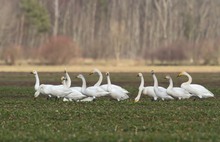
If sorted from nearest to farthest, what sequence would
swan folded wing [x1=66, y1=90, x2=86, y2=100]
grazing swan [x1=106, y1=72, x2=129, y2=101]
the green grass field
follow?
the green grass field, swan folded wing [x1=66, y1=90, x2=86, y2=100], grazing swan [x1=106, y1=72, x2=129, y2=101]

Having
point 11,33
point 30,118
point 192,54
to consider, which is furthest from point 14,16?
point 30,118

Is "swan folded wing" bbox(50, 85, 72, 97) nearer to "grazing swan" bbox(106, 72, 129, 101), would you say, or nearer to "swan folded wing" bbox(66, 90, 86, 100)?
"swan folded wing" bbox(66, 90, 86, 100)

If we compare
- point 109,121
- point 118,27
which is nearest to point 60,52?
point 118,27

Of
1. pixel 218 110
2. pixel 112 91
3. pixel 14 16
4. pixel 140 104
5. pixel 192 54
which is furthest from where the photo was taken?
pixel 14 16

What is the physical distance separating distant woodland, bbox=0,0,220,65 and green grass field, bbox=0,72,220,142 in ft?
232

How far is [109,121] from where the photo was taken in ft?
74.1

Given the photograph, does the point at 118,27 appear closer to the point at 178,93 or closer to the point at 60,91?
the point at 178,93

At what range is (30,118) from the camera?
23203mm

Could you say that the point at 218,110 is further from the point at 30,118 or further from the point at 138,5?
the point at 138,5

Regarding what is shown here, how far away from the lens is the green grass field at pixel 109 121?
723 inches

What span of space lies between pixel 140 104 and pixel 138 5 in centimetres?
10928

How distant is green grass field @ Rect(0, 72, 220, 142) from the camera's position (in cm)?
1838

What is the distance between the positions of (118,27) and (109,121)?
314 feet

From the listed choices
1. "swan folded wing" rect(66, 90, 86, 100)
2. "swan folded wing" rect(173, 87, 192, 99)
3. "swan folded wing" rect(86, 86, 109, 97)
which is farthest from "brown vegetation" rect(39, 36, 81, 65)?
"swan folded wing" rect(66, 90, 86, 100)
